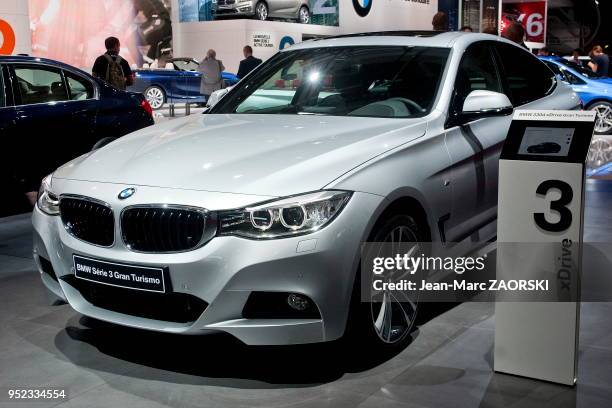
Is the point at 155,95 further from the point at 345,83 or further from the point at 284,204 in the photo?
the point at 284,204

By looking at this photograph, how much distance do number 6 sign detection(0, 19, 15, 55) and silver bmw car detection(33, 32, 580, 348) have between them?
8535 millimetres

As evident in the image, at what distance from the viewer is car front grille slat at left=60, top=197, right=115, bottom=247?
3332 mm

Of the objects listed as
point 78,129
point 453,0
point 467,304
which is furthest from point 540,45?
point 467,304

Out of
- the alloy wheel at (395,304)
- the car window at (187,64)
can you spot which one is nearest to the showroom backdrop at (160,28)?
the car window at (187,64)

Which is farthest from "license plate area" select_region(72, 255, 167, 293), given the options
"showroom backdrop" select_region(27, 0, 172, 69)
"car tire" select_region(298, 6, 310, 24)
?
"car tire" select_region(298, 6, 310, 24)

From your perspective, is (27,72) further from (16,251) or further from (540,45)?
(540,45)

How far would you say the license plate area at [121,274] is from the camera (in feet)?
10.3

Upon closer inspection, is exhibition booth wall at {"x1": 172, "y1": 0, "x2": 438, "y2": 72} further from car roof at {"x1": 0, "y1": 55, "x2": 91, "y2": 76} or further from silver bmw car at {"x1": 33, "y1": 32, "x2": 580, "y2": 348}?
silver bmw car at {"x1": 33, "y1": 32, "x2": 580, "y2": 348}

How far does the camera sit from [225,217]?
308 cm

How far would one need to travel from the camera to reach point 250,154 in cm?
349

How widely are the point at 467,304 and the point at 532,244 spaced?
128 centimetres

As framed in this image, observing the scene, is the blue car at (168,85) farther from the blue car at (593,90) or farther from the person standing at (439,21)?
the person standing at (439,21)

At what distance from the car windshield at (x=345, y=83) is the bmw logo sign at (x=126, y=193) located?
1358 millimetres

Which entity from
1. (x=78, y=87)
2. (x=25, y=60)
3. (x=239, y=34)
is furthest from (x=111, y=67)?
(x=239, y=34)
